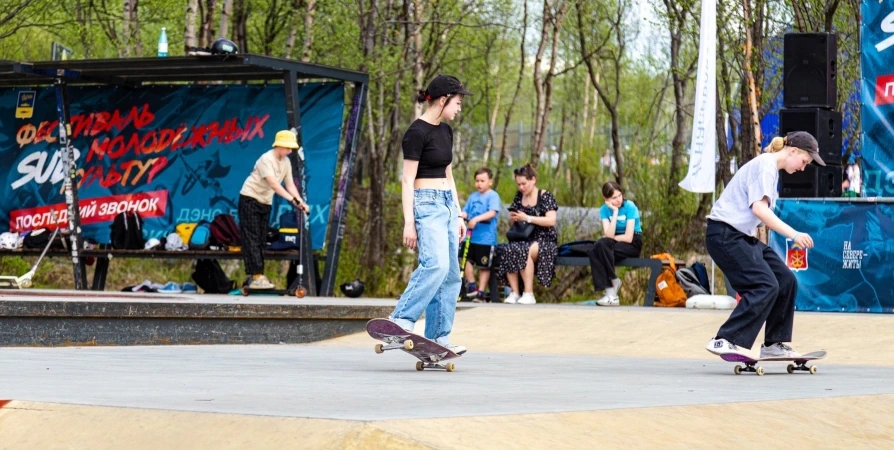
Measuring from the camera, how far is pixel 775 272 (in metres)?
7.67

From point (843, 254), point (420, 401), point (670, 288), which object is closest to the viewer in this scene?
point (420, 401)

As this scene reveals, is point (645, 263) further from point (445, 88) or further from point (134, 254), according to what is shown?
point (445, 88)

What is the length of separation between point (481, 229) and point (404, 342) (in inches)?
306

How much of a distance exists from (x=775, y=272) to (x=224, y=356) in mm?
3657

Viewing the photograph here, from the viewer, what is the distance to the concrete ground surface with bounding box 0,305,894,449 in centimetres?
430

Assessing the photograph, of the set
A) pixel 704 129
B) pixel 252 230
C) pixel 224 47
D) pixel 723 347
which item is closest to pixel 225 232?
pixel 252 230

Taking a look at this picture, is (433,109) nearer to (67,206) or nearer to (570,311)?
(570,311)

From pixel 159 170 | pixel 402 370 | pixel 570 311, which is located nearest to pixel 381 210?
pixel 159 170

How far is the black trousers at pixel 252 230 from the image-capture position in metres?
14.5

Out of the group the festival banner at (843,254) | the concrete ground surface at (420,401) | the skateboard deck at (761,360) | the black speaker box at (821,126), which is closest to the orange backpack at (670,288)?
the festival banner at (843,254)

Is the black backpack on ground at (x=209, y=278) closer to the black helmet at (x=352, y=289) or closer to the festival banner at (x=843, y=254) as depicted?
the black helmet at (x=352, y=289)

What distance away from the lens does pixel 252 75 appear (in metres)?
15.3

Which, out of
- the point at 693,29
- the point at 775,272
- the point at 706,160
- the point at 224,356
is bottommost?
the point at 224,356

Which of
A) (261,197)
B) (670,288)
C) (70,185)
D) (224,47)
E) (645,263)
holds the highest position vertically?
(224,47)
